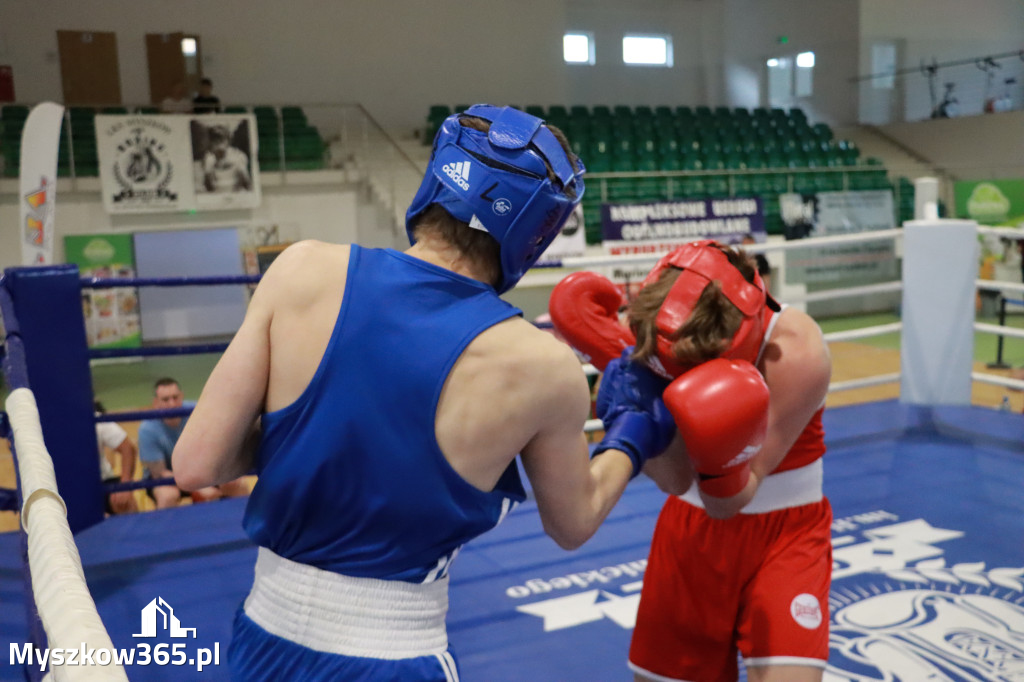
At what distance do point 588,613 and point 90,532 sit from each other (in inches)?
68.2

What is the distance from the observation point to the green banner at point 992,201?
30.3 feet

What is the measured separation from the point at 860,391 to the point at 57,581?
5.83 meters

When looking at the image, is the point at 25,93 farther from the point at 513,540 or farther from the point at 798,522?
the point at 798,522

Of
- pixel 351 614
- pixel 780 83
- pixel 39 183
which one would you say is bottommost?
pixel 351 614

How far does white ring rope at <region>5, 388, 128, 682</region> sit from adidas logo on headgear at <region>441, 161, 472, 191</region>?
529 millimetres

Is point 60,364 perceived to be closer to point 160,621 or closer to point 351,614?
point 160,621

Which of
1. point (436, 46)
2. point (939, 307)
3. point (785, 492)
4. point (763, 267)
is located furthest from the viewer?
point (436, 46)

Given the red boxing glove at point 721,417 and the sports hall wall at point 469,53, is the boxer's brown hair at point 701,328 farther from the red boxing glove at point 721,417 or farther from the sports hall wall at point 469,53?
the sports hall wall at point 469,53

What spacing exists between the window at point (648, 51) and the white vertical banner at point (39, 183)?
1093cm

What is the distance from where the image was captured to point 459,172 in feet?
3.12

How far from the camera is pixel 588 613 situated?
2.30 m

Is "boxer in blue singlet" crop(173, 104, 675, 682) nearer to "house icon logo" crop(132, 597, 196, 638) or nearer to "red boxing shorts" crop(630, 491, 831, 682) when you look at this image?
"red boxing shorts" crop(630, 491, 831, 682)

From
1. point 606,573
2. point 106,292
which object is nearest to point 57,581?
point 606,573

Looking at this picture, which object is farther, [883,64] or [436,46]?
[883,64]
